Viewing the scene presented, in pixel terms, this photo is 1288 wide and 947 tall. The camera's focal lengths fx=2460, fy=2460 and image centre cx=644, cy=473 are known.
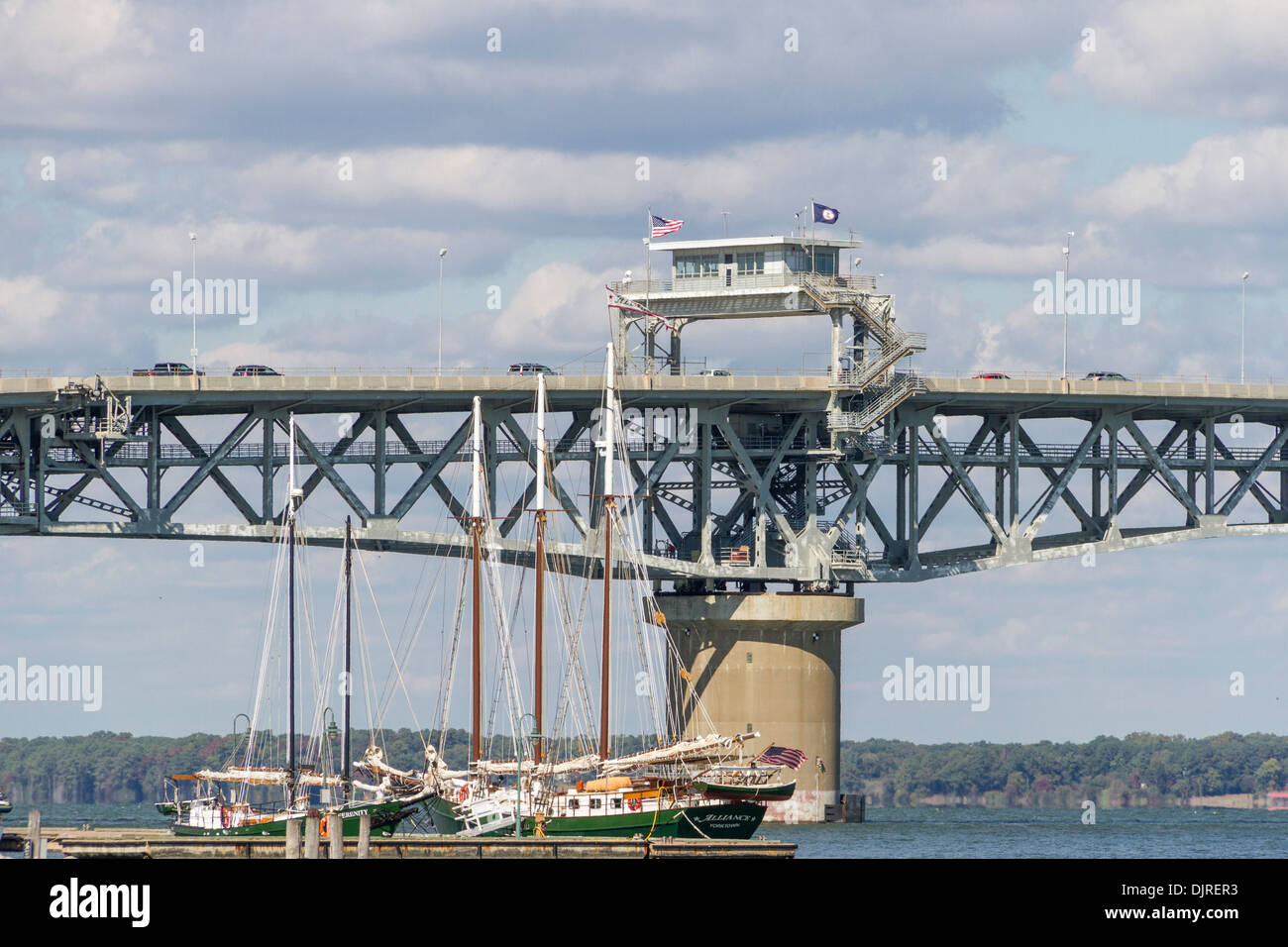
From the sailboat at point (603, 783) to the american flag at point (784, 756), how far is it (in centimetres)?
1545

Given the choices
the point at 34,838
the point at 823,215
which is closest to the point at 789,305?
the point at 823,215

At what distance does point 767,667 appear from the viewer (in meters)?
130

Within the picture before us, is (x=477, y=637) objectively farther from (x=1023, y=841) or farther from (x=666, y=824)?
(x=1023, y=841)

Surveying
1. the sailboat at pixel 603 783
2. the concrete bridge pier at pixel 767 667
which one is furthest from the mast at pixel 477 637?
the concrete bridge pier at pixel 767 667

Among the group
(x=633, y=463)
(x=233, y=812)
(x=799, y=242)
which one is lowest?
(x=233, y=812)

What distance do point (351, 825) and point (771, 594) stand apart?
36436 mm

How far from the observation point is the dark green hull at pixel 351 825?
9806 centimetres

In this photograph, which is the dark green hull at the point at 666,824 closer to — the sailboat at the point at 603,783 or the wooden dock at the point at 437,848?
the sailboat at the point at 603,783
